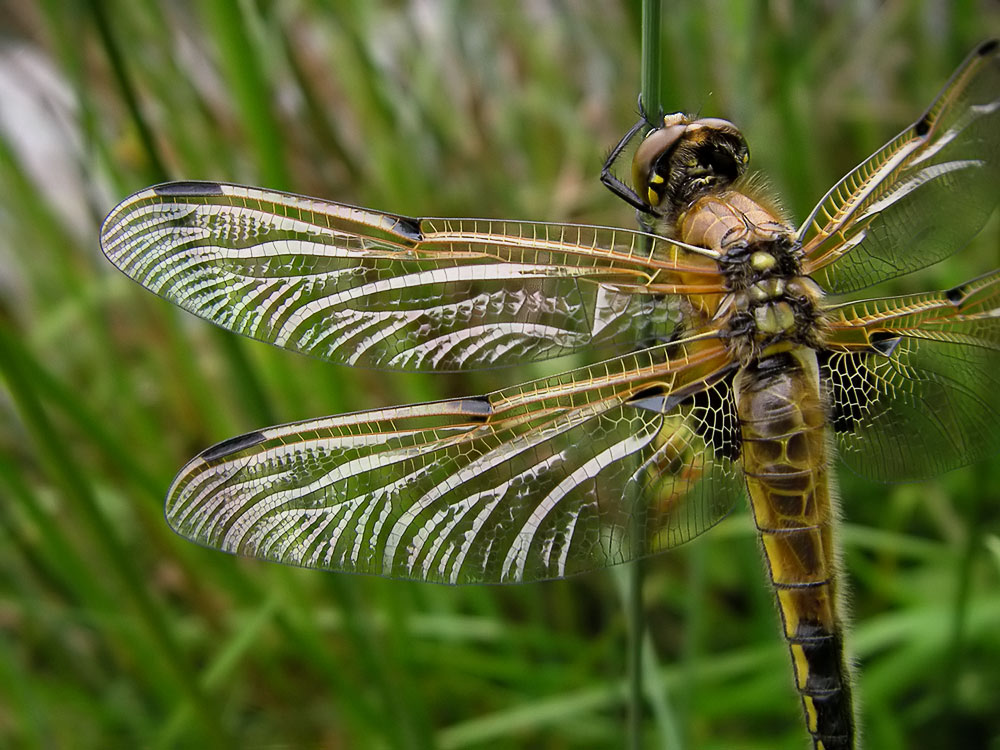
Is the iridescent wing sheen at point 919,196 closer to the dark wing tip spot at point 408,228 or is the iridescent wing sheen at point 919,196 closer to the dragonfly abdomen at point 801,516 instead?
the dragonfly abdomen at point 801,516

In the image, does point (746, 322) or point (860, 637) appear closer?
point (746, 322)

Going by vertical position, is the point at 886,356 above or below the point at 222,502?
above

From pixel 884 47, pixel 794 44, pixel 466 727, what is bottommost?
pixel 466 727

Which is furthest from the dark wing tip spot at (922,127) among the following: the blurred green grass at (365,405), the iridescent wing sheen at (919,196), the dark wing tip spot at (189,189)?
the dark wing tip spot at (189,189)

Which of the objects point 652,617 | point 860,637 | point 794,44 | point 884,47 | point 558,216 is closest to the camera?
point 860,637

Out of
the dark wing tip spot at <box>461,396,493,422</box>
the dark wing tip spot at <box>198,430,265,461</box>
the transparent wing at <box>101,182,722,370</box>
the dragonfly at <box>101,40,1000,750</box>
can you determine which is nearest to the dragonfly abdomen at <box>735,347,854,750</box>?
the dragonfly at <box>101,40,1000,750</box>

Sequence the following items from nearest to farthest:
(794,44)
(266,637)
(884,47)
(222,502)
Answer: (222,502), (794,44), (266,637), (884,47)

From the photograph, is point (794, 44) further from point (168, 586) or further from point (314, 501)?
point (168, 586)

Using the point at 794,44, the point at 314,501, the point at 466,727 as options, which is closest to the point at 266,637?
the point at 466,727
